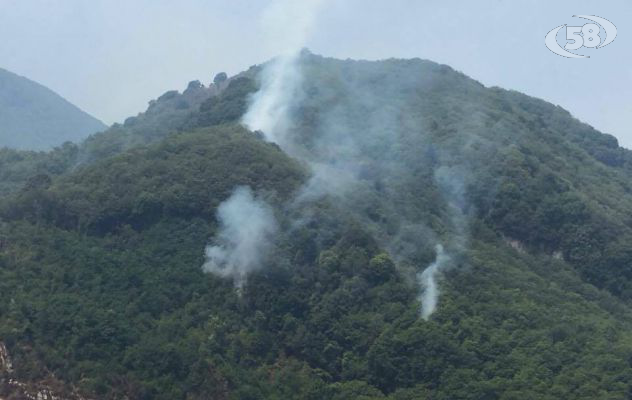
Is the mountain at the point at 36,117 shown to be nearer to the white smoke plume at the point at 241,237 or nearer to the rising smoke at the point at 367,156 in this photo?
the rising smoke at the point at 367,156

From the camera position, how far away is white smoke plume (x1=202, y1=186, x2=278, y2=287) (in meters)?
66.5

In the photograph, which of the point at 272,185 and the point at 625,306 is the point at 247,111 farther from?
the point at 625,306

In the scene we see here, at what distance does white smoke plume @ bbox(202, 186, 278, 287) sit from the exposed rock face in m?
12.9

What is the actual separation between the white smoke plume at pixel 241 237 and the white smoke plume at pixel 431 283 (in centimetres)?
871

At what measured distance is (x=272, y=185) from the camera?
238ft

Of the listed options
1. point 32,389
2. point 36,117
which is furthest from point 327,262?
point 36,117

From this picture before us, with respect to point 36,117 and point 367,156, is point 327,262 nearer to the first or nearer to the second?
point 367,156

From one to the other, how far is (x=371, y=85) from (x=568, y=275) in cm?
3136

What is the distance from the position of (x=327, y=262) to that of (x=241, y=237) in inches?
230

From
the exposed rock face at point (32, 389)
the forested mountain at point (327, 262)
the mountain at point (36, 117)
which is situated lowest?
the exposed rock face at point (32, 389)

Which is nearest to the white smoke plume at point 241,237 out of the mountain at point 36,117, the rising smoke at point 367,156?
the rising smoke at point 367,156

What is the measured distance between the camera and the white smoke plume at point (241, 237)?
2618 inches

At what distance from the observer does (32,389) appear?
55.2m

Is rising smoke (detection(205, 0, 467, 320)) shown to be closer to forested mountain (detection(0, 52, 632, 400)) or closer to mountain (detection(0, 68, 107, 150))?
forested mountain (detection(0, 52, 632, 400))
